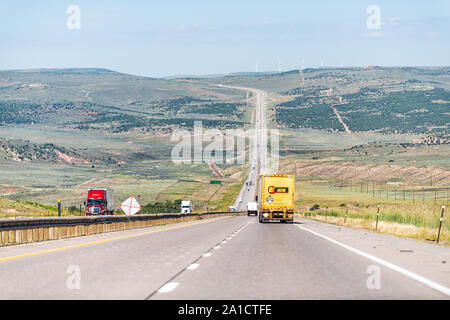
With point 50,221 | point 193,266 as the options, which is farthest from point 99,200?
point 193,266

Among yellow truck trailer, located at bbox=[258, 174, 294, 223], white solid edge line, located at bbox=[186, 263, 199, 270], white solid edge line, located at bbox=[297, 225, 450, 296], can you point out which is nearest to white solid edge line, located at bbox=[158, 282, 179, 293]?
white solid edge line, located at bbox=[186, 263, 199, 270]

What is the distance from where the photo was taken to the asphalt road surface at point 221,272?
1208 centimetres

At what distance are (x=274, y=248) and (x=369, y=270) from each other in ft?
24.6

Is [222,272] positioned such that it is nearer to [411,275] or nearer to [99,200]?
[411,275]

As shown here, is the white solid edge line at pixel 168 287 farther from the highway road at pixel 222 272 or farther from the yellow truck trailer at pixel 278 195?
the yellow truck trailer at pixel 278 195

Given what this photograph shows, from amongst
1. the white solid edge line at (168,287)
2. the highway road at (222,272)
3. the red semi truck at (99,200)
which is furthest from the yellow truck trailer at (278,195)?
the white solid edge line at (168,287)

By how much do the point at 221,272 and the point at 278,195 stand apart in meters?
40.8

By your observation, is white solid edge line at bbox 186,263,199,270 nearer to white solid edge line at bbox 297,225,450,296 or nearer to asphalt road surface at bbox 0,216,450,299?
asphalt road surface at bbox 0,216,450,299

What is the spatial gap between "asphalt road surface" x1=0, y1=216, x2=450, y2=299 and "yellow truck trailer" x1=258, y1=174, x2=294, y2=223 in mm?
32761

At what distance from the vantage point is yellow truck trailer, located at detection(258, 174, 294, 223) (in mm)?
55875
